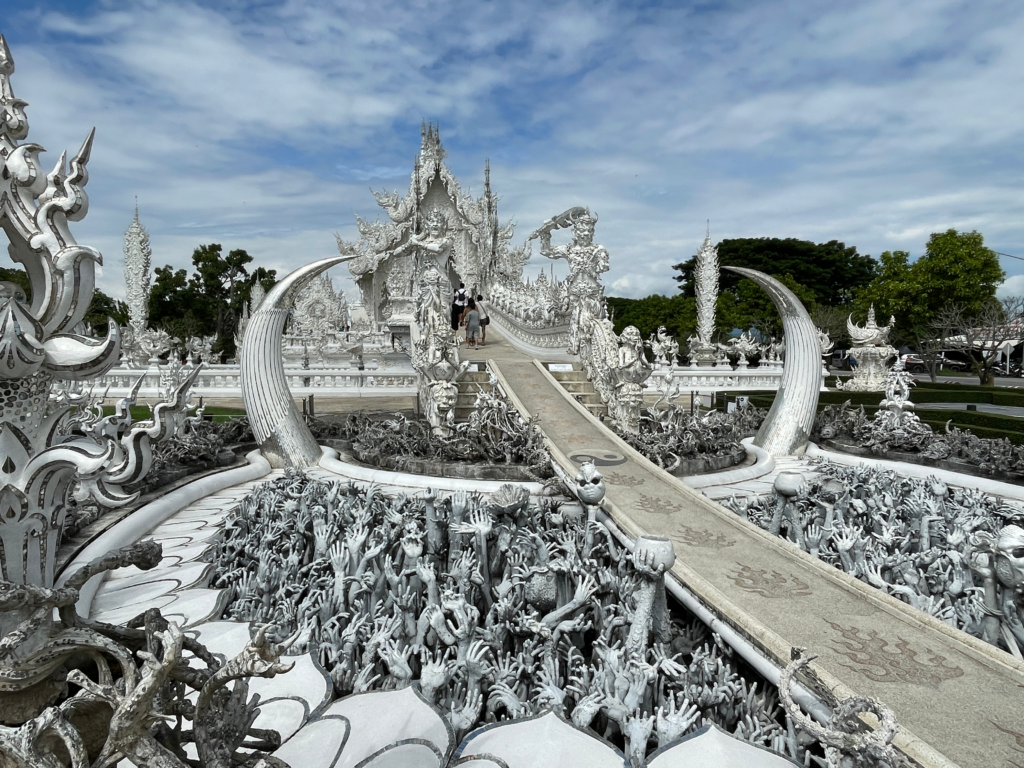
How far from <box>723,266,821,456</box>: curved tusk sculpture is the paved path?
4286 mm

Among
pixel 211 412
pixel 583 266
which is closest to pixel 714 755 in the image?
pixel 583 266

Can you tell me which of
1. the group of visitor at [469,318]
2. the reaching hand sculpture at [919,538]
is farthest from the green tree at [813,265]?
the reaching hand sculpture at [919,538]

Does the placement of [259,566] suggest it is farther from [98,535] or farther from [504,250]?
[504,250]

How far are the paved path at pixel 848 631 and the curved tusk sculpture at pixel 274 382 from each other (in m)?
4.85

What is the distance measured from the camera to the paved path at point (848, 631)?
9.37ft

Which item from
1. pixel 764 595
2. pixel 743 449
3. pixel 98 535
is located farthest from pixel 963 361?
pixel 98 535

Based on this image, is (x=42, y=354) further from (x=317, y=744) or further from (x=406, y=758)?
(x=406, y=758)

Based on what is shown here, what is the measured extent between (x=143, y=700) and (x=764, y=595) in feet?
12.0

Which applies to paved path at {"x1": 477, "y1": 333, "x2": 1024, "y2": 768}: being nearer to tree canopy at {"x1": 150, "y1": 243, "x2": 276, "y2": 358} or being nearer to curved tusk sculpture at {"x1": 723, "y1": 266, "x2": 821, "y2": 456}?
curved tusk sculpture at {"x1": 723, "y1": 266, "x2": 821, "y2": 456}

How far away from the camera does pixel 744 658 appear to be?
3.62 metres

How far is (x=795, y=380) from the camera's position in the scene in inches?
379

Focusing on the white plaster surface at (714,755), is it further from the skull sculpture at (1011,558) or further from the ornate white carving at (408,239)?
the ornate white carving at (408,239)

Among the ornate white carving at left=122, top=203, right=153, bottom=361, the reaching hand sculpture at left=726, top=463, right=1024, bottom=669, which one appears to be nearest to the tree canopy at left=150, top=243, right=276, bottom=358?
the ornate white carving at left=122, top=203, right=153, bottom=361

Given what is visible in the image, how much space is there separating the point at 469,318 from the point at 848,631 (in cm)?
1313
